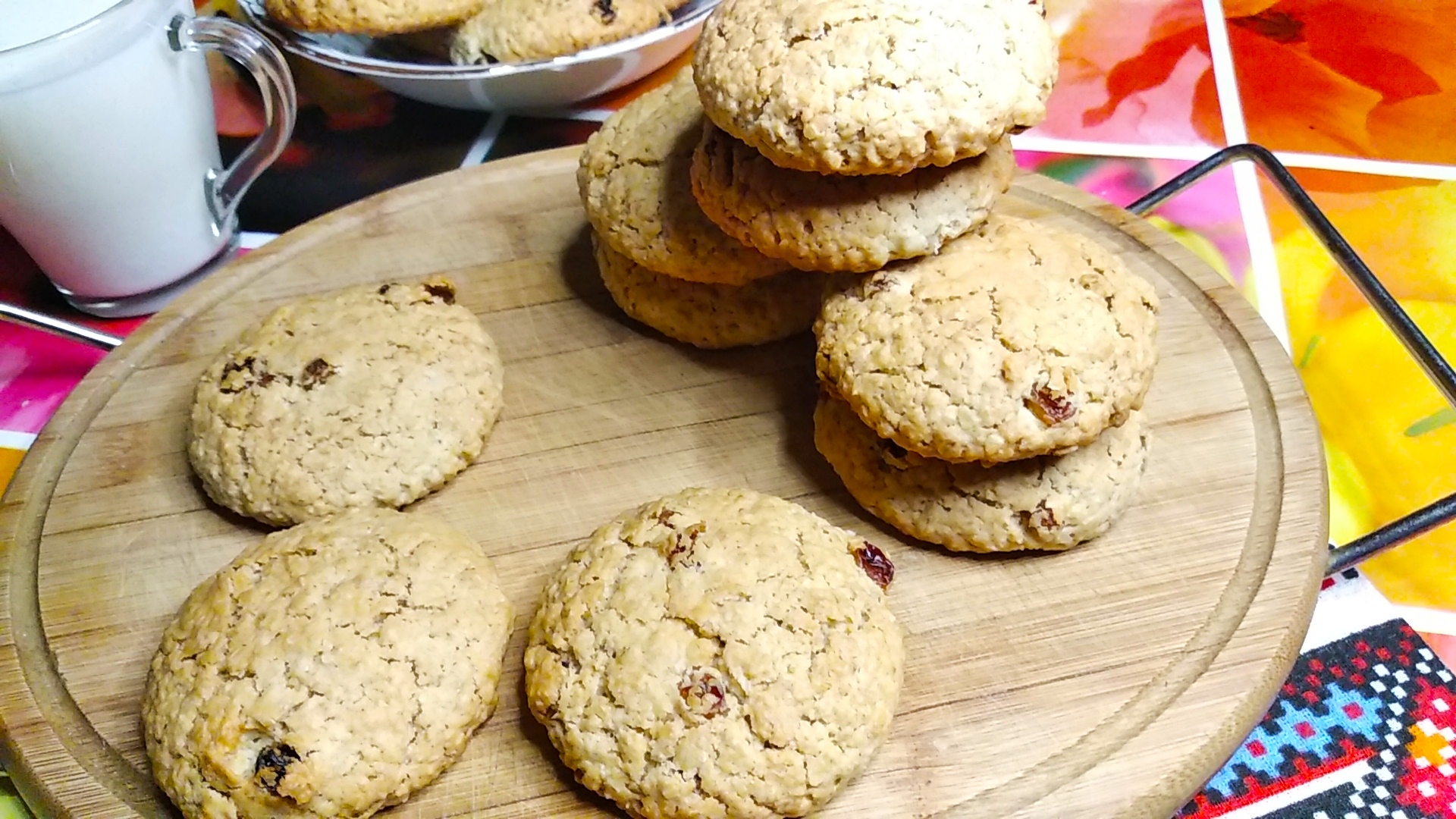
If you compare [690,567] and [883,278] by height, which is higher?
[883,278]

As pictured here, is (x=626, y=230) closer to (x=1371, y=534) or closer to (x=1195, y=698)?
(x=1195, y=698)

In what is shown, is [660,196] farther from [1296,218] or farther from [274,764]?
[1296,218]

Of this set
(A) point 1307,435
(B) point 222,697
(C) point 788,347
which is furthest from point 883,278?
(B) point 222,697

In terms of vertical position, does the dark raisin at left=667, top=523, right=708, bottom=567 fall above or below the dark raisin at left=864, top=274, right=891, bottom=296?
below

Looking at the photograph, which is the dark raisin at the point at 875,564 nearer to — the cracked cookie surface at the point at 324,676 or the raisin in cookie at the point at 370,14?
the cracked cookie surface at the point at 324,676

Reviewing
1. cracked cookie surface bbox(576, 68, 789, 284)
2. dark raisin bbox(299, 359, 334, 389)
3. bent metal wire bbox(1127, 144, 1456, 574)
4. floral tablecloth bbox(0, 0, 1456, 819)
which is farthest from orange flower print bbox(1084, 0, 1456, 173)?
dark raisin bbox(299, 359, 334, 389)

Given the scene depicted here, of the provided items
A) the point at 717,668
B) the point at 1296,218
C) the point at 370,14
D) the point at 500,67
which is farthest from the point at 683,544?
the point at 1296,218

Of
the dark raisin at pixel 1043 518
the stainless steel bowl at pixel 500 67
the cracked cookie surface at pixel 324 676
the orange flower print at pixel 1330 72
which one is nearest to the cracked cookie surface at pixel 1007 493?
the dark raisin at pixel 1043 518

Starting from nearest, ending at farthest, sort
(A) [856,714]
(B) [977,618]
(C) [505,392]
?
1. (A) [856,714]
2. (B) [977,618]
3. (C) [505,392]

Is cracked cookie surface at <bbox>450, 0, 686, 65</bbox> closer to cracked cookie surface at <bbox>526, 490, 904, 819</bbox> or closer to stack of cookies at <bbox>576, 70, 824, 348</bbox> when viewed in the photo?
stack of cookies at <bbox>576, 70, 824, 348</bbox>
